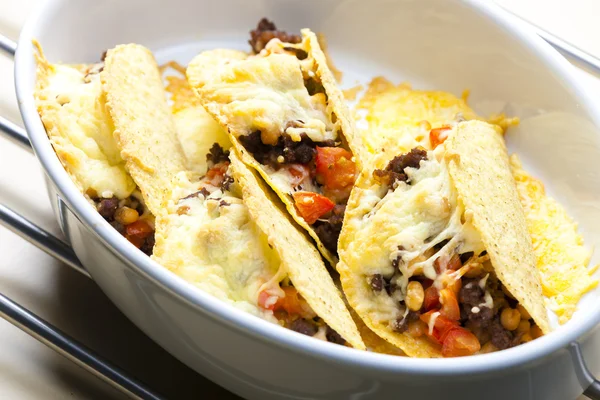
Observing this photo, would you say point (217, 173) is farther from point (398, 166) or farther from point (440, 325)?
point (440, 325)

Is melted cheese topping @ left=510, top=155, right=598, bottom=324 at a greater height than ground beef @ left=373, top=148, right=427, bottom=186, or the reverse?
ground beef @ left=373, top=148, right=427, bottom=186

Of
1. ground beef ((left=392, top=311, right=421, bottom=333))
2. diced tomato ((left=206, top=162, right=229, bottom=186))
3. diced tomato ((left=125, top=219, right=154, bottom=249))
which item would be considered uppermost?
diced tomato ((left=206, top=162, right=229, bottom=186))

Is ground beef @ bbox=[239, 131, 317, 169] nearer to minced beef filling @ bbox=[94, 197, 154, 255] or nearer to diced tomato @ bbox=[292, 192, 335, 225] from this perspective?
diced tomato @ bbox=[292, 192, 335, 225]

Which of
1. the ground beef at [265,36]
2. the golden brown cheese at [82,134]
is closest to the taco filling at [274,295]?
the golden brown cheese at [82,134]

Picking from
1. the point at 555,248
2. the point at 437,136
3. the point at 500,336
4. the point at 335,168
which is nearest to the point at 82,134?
the point at 335,168

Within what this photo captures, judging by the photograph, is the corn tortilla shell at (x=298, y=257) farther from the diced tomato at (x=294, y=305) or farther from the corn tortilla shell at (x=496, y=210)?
the corn tortilla shell at (x=496, y=210)

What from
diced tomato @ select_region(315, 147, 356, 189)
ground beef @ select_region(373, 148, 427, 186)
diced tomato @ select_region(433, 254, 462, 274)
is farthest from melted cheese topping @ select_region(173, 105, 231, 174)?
diced tomato @ select_region(433, 254, 462, 274)

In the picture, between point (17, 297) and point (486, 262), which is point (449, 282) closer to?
point (486, 262)
